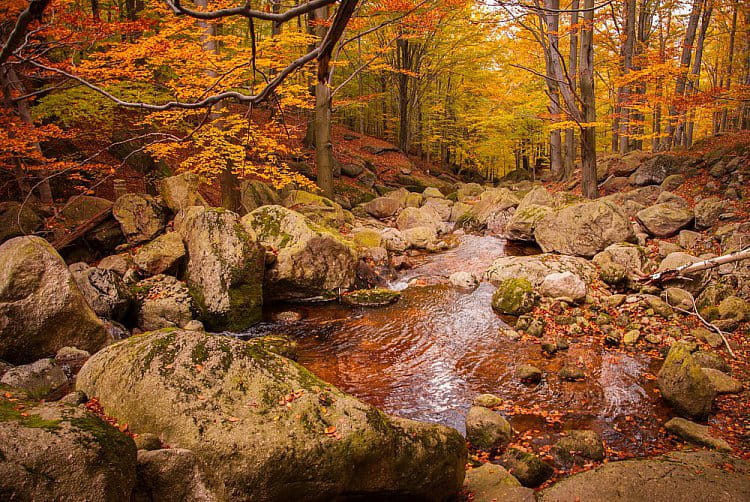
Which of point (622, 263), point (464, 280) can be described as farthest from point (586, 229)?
point (464, 280)

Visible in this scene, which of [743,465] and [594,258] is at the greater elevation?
[594,258]

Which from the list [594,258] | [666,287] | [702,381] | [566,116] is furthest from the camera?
[566,116]

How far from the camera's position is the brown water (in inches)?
212

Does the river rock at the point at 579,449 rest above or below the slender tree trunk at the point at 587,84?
below

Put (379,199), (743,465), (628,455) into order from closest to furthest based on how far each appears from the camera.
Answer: (743,465), (628,455), (379,199)

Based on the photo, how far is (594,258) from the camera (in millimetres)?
10039

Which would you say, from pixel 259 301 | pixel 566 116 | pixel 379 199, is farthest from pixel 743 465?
pixel 379 199

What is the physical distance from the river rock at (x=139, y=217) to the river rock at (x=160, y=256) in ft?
3.13

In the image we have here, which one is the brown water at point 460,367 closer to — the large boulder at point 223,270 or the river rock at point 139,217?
the large boulder at point 223,270

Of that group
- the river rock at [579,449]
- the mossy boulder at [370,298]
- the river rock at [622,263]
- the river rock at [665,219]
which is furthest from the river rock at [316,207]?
the river rock at [579,449]

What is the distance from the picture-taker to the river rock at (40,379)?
4887 mm

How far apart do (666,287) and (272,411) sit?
844 centimetres

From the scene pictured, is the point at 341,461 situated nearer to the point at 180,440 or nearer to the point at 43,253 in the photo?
the point at 180,440

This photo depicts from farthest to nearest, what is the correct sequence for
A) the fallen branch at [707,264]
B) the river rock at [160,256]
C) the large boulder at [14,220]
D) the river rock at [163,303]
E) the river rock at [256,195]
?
the river rock at [256,195]
the large boulder at [14,220]
the river rock at [160,256]
the river rock at [163,303]
the fallen branch at [707,264]
